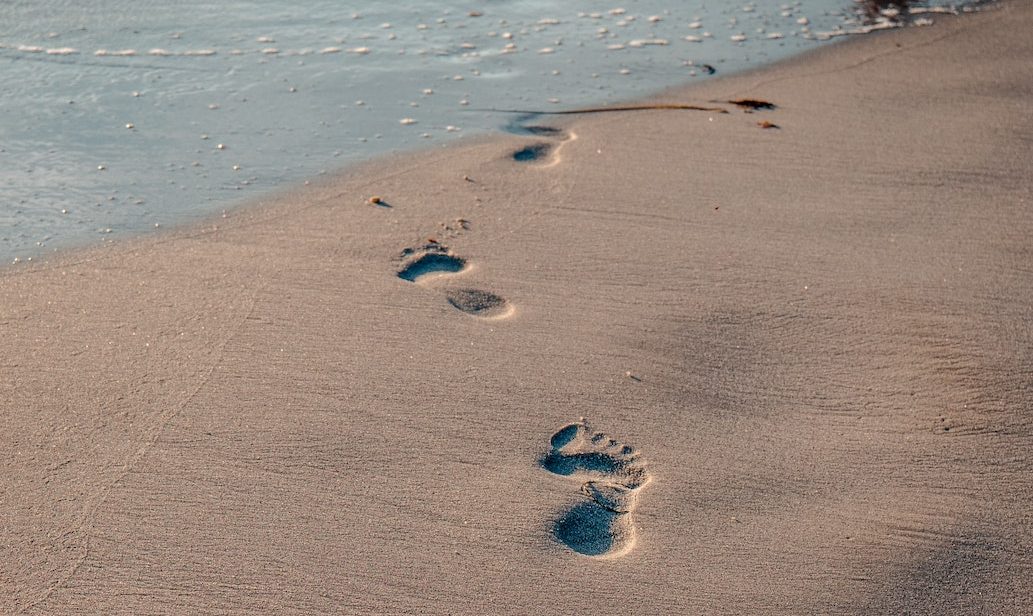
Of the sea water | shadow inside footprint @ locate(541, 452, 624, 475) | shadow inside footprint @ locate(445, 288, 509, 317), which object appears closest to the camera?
shadow inside footprint @ locate(541, 452, 624, 475)

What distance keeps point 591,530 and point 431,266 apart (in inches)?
43.9

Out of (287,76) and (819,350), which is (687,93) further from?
(819,350)

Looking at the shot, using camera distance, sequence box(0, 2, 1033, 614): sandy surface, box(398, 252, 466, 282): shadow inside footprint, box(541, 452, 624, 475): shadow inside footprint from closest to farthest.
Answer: box(0, 2, 1033, 614): sandy surface, box(541, 452, 624, 475): shadow inside footprint, box(398, 252, 466, 282): shadow inside footprint

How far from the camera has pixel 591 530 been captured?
7.19 ft

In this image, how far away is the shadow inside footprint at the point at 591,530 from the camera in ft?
7.06

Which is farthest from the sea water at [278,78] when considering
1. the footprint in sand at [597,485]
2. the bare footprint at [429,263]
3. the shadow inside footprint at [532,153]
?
the footprint in sand at [597,485]

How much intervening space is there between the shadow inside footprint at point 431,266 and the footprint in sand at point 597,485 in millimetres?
773

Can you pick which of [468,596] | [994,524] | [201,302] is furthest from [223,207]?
[994,524]

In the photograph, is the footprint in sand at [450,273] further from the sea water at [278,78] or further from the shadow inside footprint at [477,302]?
the sea water at [278,78]

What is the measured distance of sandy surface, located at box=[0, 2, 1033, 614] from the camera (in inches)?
81.7

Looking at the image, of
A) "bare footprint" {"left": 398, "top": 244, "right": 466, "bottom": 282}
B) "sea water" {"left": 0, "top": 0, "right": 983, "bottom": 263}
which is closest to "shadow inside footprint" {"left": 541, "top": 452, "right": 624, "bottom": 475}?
"bare footprint" {"left": 398, "top": 244, "right": 466, "bottom": 282}

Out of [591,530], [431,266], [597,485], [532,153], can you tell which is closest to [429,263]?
[431,266]

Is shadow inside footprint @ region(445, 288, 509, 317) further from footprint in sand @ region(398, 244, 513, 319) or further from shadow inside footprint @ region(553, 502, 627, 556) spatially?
shadow inside footprint @ region(553, 502, 627, 556)

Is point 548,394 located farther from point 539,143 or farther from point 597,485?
point 539,143
